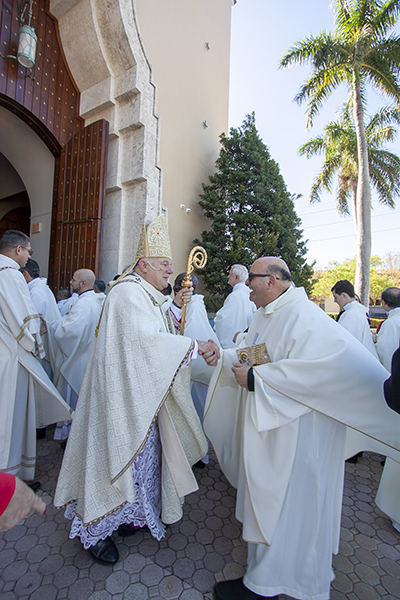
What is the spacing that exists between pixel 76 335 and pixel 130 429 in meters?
2.20

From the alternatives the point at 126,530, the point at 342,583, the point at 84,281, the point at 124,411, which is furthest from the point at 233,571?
the point at 84,281

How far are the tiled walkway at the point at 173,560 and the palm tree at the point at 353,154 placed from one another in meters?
14.8

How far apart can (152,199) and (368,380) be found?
5626mm

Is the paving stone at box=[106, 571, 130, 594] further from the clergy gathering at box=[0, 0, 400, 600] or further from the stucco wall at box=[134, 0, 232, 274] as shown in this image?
the stucco wall at box=[134, 0, 232, 274]

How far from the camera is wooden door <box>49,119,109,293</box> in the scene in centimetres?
610

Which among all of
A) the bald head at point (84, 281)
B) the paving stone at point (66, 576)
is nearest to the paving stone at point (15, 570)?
the paving stone at point (66, 576)

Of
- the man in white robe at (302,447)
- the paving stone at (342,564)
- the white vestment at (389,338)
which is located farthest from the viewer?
the white vestment at (389,338)

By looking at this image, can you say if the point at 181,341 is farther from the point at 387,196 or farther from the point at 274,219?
the point at 387,196

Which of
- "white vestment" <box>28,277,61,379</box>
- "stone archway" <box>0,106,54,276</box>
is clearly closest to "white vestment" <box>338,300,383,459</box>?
"white vestment" <box>28,277,61,379</box>

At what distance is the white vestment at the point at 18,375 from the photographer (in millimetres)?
2889

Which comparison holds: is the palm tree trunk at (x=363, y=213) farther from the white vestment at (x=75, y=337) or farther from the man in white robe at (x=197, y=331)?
the white vestment at (x=75, y=337)

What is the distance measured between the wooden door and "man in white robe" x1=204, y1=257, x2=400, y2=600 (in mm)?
4897

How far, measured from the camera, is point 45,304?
430 cm

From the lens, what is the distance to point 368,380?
5.99 feet
